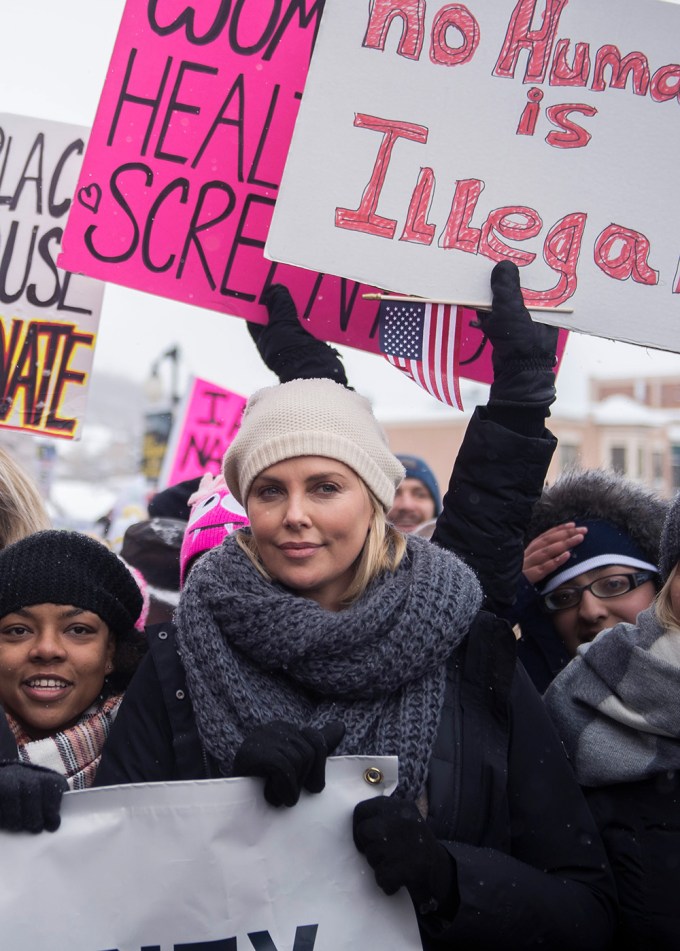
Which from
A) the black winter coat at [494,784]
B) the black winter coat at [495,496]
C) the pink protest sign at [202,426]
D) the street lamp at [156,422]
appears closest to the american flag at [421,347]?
the black winter coat at [495,496]

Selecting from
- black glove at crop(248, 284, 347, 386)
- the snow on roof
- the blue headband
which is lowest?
the blue headband

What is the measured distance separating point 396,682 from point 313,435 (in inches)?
20.8

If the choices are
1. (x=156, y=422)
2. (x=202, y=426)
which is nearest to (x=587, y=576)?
(x=202, y=426)

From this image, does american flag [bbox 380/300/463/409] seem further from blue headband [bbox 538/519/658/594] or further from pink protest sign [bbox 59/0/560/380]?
blue headband [bbox 538/519/658/594]

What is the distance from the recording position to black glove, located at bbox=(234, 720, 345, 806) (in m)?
1.77

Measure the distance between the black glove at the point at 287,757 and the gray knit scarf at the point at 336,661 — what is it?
0.12 metres

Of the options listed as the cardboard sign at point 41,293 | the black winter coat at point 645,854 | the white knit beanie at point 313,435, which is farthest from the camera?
the cardboard sign at point 41,293

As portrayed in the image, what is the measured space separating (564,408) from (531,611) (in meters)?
51.2

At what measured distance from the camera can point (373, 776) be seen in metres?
1.87

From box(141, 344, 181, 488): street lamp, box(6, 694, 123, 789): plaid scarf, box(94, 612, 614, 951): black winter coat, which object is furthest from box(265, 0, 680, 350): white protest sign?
box(141, 344, 181, 488): street lamp

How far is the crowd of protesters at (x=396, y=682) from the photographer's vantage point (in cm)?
189

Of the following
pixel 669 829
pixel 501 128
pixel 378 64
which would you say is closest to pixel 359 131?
pixel 378 64

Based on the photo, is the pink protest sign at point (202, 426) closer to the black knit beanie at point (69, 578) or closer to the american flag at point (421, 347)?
the american flag at point (421, 347)

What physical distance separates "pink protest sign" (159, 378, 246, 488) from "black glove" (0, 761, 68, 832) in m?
3.97
